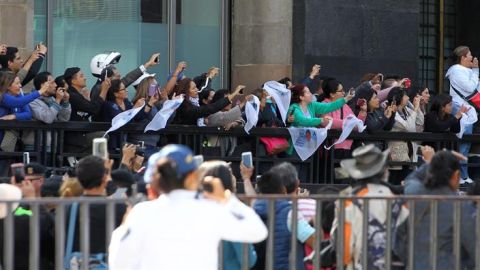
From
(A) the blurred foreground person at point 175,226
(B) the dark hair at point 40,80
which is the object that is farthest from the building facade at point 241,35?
(A) the blurred foreground person at point 175,226

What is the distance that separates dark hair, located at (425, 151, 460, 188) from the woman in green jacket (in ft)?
23.7

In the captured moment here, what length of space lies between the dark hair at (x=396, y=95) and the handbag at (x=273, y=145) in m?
1.76

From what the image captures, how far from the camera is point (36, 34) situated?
68.3 feet

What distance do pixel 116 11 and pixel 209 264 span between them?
1310 centimetres

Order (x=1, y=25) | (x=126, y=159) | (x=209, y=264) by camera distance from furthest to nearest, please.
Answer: (x=1, y=25) < (x=126, y=159) < (x=209, y=264)

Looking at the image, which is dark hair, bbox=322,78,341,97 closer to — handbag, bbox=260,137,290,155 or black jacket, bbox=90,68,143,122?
handbag, bbox=260,137,290,155

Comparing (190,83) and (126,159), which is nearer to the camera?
(126,159)

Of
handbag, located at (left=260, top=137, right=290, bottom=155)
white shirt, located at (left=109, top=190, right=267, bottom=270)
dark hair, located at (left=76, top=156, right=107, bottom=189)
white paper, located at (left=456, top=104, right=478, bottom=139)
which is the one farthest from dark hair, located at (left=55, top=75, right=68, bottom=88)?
white shirt, located at (left=109, top=190, right=267, bottom=270)

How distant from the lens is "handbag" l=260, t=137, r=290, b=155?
59.2ft

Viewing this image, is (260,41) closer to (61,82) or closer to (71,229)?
(61,82)

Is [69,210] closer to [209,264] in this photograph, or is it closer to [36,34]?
[209,264]

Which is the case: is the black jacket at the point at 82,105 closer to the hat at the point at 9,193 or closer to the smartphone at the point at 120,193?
the smartphone at the point at 120,193

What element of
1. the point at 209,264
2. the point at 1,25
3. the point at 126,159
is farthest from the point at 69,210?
the point at 1,25

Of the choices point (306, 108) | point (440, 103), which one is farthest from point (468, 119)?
point (306, 108)
